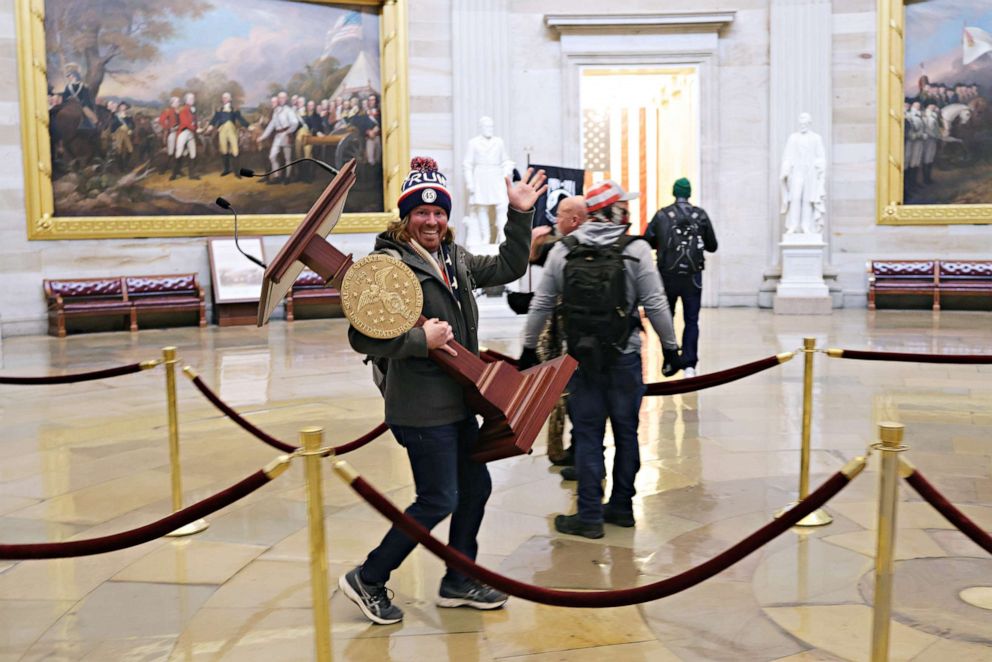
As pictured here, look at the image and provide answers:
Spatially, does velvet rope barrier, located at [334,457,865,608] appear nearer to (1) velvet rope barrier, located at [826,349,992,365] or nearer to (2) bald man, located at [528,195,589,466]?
(2) bald man, located at [528,195,589,466]

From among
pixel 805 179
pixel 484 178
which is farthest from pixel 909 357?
pixel 805 179

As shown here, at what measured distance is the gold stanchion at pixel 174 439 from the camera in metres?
5.26

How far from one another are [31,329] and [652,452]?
39.7 ft

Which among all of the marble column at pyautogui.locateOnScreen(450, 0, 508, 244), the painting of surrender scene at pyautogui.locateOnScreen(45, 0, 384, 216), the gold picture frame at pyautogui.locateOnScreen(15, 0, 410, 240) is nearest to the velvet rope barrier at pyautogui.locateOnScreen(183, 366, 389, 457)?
the gold picture frame at pyautogui.locateOnScreen(15, 0, 410, 240)

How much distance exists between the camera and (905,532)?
16.2 ft

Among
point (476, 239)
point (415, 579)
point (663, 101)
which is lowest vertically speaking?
point (415, 579)

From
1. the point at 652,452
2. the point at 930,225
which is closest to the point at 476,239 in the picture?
the point at 930,225

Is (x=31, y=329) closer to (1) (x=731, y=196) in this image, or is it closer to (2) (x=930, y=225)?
(1) (x=731, y=196)

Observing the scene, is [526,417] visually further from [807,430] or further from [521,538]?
[807,430]

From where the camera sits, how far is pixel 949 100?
57.5 feet

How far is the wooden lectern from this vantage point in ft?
11.9

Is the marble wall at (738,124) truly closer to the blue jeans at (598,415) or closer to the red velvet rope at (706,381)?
the red velvet rope at (706,381)

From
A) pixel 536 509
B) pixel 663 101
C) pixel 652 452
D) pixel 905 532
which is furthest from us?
pixel 663 101

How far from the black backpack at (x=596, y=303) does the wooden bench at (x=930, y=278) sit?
44.3 feet
